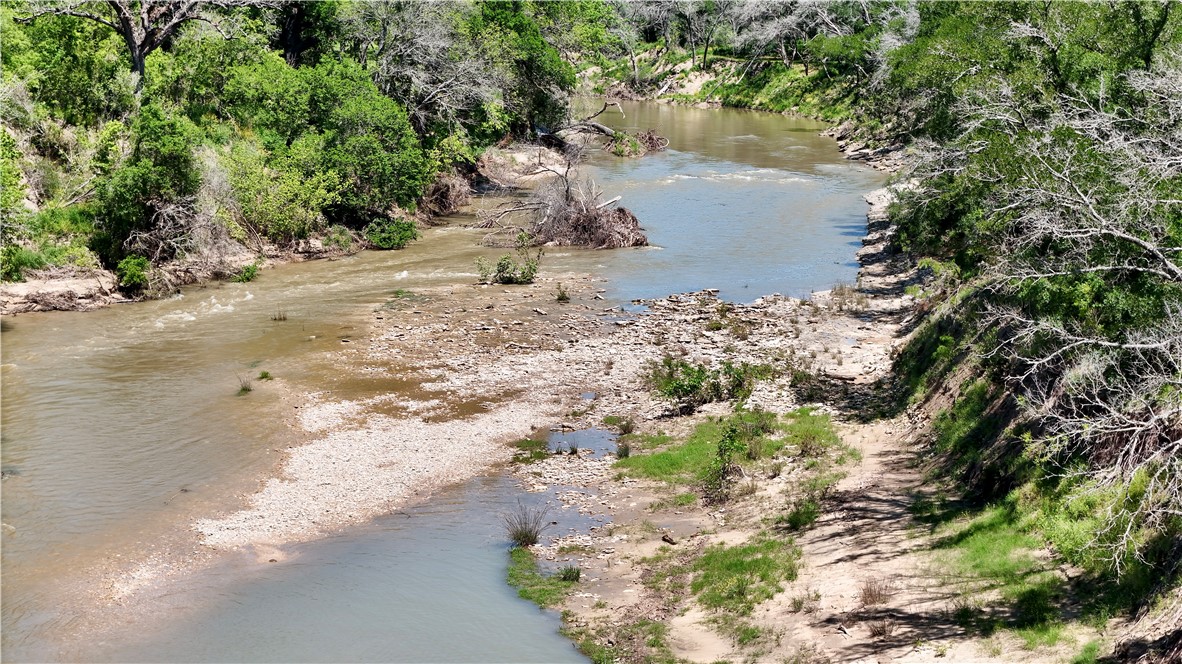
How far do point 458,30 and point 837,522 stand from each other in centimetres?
3274

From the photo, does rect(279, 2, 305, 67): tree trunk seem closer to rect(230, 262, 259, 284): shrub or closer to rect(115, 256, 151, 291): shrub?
rect(230, 262, 259, 284): shrub

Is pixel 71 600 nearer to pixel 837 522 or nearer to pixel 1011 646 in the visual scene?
pixel 837 522

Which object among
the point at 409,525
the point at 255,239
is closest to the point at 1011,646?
the point at 409,525

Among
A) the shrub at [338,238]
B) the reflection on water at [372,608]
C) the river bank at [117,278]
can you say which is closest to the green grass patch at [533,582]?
the reflection on water at [372,608]

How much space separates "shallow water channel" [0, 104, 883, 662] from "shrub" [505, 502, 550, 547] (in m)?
0.31

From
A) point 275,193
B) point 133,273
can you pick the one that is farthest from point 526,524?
point 275,193

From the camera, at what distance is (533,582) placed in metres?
15.3

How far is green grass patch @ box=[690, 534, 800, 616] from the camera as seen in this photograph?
46.3ft

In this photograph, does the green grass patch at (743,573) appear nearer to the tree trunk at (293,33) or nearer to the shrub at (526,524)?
the shrub at (526,524)

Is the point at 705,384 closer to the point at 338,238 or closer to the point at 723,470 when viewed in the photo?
the point at 723,470

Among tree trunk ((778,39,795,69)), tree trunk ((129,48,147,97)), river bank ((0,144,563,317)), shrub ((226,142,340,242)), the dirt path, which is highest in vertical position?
tree trunk ((778,39,795,69))

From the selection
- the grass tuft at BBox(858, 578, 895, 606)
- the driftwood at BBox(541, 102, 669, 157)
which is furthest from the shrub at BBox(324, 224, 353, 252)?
the grass tuft at BBox(858, 578, 895, 606)

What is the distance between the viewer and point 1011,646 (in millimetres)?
11359

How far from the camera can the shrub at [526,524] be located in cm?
1636
